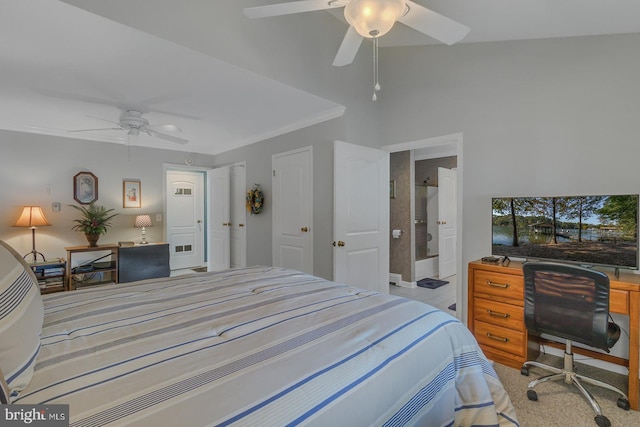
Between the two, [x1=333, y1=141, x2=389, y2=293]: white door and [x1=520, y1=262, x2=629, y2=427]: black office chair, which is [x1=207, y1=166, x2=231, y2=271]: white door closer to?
[x1=333, y1=141, x2=389, y2=293]: white door

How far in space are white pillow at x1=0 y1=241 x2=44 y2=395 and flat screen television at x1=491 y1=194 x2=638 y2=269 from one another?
306cm

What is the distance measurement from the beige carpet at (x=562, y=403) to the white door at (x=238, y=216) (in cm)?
371

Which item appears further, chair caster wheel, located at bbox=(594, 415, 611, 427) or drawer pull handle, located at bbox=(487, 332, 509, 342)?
drawer pull handle, located at bbox=(487, 332, 509, 342)

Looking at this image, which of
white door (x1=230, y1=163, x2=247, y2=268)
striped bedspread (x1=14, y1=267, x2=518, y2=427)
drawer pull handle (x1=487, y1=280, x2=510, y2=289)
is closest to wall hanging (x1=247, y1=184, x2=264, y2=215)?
white door (x1=230, y1=163, x2=247, y2=268)

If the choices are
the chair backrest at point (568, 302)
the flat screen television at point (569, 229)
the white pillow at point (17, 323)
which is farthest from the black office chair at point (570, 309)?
the white pillow at point (17, 323)

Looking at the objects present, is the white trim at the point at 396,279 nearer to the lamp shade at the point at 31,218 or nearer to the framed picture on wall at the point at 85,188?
the framed picture on wall at the point at 85,188

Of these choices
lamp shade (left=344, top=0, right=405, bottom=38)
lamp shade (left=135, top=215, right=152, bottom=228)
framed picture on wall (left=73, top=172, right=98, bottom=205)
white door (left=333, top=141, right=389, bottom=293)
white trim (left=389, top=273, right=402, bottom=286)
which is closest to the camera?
lamp shade (left=344, top=0, right=405, bottom=38)

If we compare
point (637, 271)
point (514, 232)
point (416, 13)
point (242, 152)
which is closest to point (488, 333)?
point (514, 232)

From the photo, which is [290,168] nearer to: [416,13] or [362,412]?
[416,13]

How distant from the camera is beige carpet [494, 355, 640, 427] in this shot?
1778 mm

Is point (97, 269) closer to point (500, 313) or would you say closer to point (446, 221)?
point (500, 313)

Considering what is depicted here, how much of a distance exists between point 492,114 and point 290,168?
7.68ft

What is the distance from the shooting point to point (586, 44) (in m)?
2.41

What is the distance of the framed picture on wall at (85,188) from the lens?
13.9 feet
